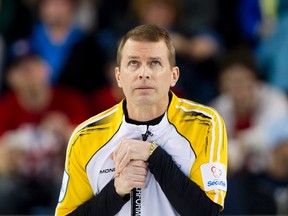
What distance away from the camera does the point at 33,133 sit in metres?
8.74

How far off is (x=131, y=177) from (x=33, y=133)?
4.15 metres

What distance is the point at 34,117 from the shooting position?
9000 millimetres

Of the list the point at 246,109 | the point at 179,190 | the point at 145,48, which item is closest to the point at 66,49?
the point at 246,109

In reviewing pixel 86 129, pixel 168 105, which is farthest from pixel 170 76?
pixel 86 129

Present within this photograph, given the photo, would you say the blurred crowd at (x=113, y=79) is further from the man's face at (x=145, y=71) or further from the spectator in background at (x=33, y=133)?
the man's face at (x=145, y=71)

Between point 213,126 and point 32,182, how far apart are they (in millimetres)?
3756

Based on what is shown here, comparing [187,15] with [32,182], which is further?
[187,15]

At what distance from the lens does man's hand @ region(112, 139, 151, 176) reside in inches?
187

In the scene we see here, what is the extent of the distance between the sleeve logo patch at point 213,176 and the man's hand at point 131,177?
12.8 inches

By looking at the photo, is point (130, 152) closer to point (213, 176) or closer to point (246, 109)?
point (213, 176)

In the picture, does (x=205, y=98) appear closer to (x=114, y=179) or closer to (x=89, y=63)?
(x=89, y=63)

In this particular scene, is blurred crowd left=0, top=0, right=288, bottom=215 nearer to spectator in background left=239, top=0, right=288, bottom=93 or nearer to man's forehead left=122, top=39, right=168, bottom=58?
spectator in background left=239, top=0, right=288, bottom=93

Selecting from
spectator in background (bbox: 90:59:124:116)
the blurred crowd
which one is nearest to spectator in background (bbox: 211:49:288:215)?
the blurred crowd

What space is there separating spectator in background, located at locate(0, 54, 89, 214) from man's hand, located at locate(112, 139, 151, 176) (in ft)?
11.2
